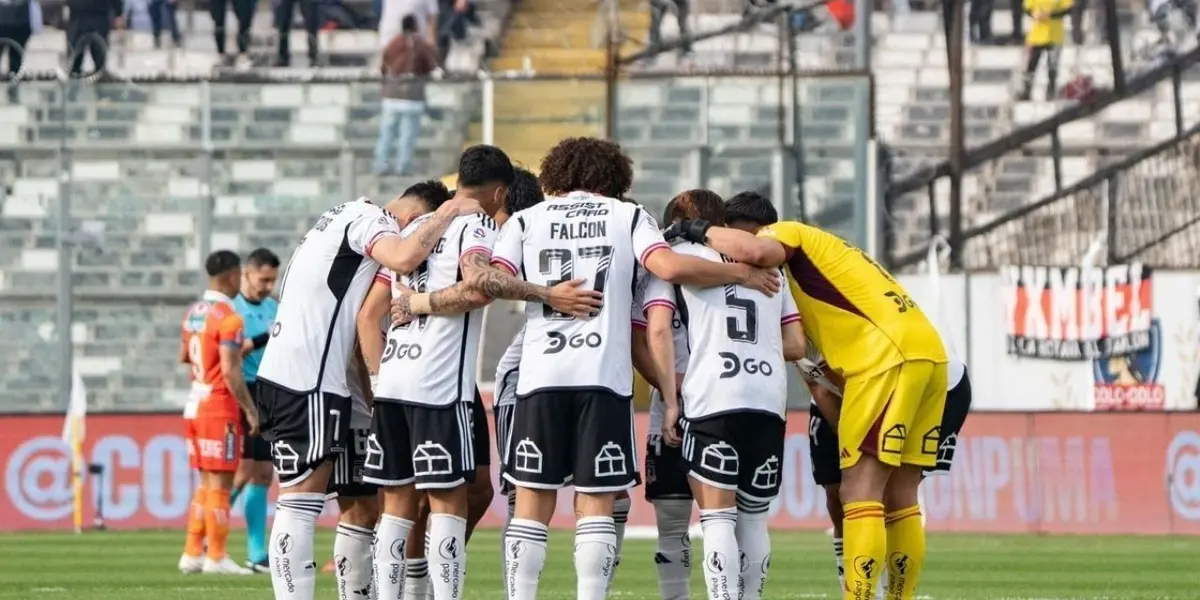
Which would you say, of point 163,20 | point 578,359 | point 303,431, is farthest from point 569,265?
point 163,20

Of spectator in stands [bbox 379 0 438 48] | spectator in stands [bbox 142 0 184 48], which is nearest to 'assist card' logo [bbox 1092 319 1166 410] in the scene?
spectator in stands [bbox 379 0 438 48]

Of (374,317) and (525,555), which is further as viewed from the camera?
(374,317)

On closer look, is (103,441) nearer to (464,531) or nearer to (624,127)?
(624,127)

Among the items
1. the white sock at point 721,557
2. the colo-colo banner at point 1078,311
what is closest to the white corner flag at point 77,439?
the colo-colo banner at point 1078,311

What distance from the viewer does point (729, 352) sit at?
10.3 meters

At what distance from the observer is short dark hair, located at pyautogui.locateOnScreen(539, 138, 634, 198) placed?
1009cm

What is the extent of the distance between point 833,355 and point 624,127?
15498mm

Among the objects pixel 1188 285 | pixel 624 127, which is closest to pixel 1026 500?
pixel 1188 285

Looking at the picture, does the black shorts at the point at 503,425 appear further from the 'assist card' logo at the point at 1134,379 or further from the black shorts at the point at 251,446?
the 'assist card' logo at the point at 1134,379

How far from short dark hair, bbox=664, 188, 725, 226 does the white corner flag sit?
1217 cm

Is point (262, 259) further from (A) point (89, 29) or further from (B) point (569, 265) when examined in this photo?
(A) point (89, 29)

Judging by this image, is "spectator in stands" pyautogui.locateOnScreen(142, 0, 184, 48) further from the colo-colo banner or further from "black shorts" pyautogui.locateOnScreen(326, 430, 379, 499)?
"black shorts" pyautogui.locateOnScreen(326, 430, 379, 499)

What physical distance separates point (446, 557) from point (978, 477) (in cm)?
1171

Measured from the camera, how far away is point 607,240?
32.6ft
